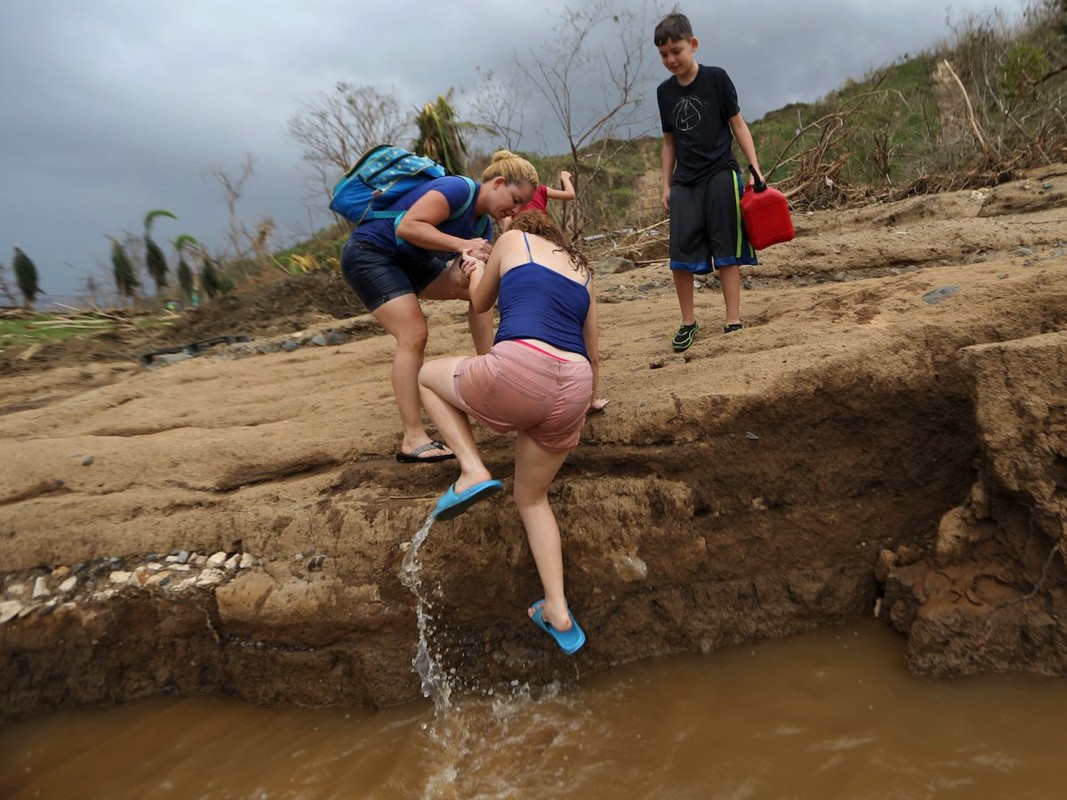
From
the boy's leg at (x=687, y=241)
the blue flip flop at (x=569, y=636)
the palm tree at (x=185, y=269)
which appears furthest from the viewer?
the palm tree at (x=185, y=269)

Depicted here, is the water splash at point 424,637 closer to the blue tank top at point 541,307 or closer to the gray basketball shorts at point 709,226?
the blue tank top at point 541,307

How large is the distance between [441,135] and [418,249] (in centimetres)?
689

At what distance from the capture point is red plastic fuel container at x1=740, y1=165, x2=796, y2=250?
312cm

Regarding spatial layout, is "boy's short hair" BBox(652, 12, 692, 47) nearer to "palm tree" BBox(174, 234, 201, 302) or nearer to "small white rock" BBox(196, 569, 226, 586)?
"small white rock" BBox(196, 569, 226, 586)

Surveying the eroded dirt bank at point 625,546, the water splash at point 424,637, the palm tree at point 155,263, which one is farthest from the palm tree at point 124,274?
the water splash at point 424,637

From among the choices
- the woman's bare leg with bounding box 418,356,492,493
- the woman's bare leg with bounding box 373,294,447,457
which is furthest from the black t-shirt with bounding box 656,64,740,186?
the woman's bare leg with bounding box 418,356,492,493

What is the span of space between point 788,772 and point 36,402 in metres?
4.93

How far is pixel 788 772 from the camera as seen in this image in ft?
6.11

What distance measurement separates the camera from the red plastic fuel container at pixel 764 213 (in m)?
3.12

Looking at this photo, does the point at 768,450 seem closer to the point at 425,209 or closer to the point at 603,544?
the point at 603,544

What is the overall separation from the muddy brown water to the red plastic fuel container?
5.74ft

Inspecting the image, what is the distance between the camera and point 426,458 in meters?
2.63

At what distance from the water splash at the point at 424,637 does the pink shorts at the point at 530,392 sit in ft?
1.75

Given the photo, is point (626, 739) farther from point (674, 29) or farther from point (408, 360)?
point (674, 29)
